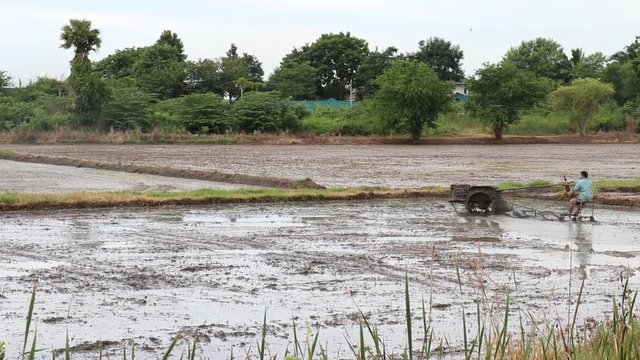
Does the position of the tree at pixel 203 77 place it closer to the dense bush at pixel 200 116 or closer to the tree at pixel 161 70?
the tree at pixel 161 70

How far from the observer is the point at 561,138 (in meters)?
63.3

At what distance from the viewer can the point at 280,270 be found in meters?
12.4

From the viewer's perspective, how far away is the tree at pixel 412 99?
194ft

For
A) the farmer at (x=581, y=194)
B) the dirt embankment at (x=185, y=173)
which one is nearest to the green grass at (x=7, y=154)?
the dirt embankment at (x=185, y=173)

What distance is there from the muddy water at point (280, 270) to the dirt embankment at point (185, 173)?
19.4ft

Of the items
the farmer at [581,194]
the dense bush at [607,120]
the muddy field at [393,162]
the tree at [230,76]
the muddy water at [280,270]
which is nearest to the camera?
the muddy water at [280,270]

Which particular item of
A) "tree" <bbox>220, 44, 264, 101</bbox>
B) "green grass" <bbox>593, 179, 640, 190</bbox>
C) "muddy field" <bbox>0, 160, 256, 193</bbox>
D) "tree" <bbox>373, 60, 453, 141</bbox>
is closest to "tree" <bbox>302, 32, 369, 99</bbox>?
"tree" <bbox>220, 44, 264, 101</bbox>

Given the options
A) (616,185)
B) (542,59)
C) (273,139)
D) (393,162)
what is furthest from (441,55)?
(616,185)

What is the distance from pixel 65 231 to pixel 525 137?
50559 mm

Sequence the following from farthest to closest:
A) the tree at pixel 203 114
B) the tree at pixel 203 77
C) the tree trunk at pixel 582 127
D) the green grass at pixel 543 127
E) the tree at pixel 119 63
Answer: the tree at pixel 119 63 < the tree at pixel 203 77 < the green grass at pixel 543 127 < the tree trunk at pixel 582 127 < the tree at pixel 203 114

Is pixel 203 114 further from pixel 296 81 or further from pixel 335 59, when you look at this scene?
pixel 335 59

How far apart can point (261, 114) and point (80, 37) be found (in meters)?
12.0

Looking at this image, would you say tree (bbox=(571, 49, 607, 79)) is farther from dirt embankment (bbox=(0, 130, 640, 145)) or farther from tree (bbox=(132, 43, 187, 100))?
tree (bbox=(132, 43, 187, 100))

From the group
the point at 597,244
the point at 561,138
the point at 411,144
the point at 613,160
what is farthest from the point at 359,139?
the point at 597,244
